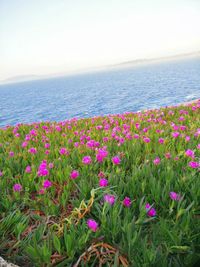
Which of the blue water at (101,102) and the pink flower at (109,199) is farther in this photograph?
the blue water at (101,102)

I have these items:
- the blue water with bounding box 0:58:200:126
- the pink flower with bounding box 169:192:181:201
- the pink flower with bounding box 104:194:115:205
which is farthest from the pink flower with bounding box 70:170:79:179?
the blue water with bounding box 0:58:200:126

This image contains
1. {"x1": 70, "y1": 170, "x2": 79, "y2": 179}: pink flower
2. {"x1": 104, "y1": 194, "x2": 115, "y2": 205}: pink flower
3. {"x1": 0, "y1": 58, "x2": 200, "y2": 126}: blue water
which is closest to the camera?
{"x1": 104, "y1": 194, "x2": 115, "y2": 205}: pink flower

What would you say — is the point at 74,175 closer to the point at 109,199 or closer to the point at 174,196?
the point at 109,199

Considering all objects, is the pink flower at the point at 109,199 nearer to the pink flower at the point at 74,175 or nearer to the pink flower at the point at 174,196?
the pink flower at the point at 174,196

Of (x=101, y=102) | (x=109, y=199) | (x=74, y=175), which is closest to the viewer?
(x=109, y=199)

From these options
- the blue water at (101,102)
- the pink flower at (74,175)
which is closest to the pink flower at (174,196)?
the pink flower at (74,175)

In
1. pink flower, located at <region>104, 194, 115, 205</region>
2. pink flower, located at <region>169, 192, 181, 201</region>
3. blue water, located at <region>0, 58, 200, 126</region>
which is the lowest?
blue water, located at <region>0, 58, 200, 126</region>

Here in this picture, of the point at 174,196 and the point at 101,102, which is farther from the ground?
the point at 174,196

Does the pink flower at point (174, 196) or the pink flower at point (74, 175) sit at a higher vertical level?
the pink flower at point (74, 175)

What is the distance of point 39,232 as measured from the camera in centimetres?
178

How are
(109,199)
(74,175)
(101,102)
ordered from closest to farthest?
(109,199) < (74,175) < (101,102)

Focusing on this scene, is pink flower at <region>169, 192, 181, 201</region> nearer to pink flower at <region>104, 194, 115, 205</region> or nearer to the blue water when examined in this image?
pink flower at <region>104, 194, 115, 205</region>

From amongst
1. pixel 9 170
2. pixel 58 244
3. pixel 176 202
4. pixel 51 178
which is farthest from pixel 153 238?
pixel 9 170

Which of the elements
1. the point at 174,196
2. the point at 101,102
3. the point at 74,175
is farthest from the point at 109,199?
the point at 101,102
